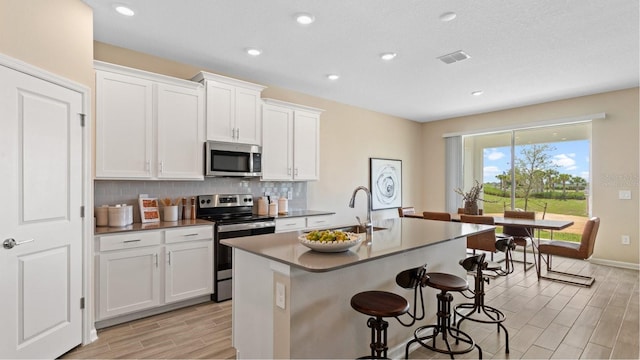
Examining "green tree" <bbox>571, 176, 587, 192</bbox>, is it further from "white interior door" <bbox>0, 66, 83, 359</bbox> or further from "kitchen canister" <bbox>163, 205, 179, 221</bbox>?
"white interior door" <bbox>0, 66, 83, 359</bbox>

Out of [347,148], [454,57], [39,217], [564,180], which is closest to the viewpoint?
[39,217]

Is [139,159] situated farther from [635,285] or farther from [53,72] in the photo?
[635,285]

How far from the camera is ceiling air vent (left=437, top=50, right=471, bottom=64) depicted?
353 centimetres

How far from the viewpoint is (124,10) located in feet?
8.90

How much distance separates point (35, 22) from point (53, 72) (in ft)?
1.08

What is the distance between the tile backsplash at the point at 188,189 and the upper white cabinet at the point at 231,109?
0.64 meters

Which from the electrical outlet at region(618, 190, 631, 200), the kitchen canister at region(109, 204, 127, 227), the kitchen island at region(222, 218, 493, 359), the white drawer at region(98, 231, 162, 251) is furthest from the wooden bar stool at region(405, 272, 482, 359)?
the electrical outlet at region(618, 190, 631, 200)

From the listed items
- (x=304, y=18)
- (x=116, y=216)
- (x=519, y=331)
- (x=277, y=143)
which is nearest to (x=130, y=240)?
(x=116, y=216)

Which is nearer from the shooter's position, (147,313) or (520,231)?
(147,313)

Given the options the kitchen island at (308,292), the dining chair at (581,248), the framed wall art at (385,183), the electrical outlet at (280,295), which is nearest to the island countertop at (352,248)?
the kitchen island at (308,292)

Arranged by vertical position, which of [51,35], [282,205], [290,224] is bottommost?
[290,224]

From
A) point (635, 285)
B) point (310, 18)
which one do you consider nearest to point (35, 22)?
point (310, 18)

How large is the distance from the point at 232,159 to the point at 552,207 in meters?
5.73

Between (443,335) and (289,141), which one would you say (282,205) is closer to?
(289,141)
